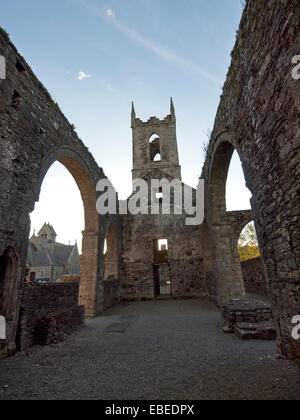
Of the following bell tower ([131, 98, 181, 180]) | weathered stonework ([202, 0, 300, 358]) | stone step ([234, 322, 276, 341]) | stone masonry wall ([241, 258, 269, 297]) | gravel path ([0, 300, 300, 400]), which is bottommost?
gravel path ([0, 300, 300, 400])

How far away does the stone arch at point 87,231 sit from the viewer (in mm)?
7679

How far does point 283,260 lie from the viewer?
2.87m

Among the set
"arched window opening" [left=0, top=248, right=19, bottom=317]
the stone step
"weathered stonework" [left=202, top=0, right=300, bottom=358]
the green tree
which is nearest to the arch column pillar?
"arched window opening" [left=0, top=248, right=19, bottom=317]

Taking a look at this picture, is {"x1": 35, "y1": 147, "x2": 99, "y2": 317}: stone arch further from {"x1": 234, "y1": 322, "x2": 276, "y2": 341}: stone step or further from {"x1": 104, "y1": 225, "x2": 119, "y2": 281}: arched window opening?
{"x1": 234, "y1": 322, "x2": 276, "y2": 341}: stone step

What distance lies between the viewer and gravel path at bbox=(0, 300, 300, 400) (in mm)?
2369

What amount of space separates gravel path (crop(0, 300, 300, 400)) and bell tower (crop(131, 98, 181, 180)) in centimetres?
1594

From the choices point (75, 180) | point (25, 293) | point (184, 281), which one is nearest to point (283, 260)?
point (25, 293)

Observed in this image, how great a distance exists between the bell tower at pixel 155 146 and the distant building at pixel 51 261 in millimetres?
19378

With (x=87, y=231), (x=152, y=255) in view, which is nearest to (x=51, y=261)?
(x=152, y=255)

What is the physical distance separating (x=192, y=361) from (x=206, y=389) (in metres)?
0.96

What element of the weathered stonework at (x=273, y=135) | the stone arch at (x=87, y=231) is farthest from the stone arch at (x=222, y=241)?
the stone arch at (x=87, y=231)

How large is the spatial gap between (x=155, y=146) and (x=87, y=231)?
15296mm
